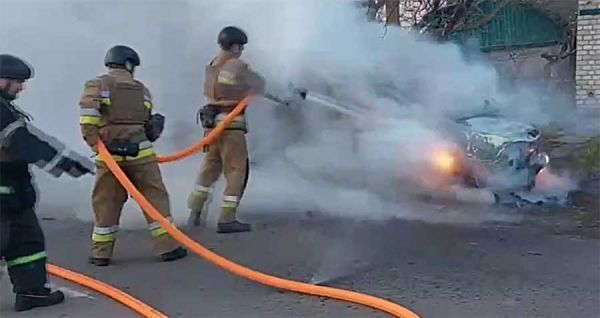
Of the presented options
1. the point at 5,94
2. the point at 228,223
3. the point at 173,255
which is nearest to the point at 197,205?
the point at 228,223

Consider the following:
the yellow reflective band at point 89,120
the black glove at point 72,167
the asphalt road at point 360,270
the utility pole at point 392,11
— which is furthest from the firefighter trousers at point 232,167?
the utility pole at point 392,11

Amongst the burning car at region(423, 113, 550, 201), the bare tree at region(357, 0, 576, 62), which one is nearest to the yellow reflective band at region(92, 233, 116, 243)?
the burning car at region(423, 113, 550, 201)

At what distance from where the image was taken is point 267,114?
8.34m

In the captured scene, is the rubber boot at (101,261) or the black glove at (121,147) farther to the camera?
the rubber boot at (101,261)

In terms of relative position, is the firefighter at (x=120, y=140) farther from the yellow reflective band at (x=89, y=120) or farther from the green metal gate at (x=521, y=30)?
the green metal gate at (x=521, y=30)

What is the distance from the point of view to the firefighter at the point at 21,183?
4.80 m

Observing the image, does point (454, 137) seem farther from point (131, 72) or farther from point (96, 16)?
point (96, 16)

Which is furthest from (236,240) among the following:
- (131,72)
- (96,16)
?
(96,16)

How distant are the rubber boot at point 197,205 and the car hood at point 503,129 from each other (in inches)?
92.6

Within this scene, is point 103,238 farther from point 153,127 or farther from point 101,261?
point 153,127

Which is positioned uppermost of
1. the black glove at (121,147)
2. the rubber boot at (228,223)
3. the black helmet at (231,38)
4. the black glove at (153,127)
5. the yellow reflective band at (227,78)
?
the black helmet at (231,38)

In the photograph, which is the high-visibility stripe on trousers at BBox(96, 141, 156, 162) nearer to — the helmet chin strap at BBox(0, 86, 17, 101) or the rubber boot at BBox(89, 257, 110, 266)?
the rubber boot at BBox(89, 257, 110, 266)

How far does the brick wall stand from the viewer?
43.1ft

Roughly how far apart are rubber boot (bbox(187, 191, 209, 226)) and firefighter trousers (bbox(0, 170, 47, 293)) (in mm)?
2339
